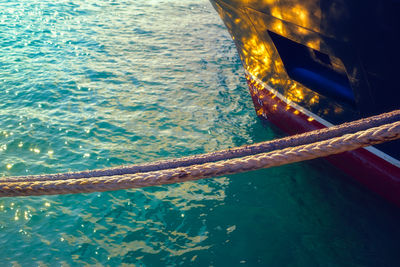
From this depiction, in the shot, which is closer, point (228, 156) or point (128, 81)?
point (228, 156)

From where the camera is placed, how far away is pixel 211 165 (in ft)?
7.67

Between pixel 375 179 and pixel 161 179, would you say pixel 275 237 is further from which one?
pixel 161 179

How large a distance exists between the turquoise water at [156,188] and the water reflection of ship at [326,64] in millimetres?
609

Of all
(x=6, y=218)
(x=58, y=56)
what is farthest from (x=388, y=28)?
(x=58, y=56)

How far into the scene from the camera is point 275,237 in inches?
158

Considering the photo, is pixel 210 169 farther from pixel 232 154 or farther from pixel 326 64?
pixel 326 64

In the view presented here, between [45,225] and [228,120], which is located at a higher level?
[228,120]

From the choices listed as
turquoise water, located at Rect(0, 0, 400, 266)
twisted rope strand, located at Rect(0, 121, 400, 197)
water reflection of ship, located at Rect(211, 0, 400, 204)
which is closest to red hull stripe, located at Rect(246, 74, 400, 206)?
water reflection of ship, located at Rect(211, 0, 400, 204)

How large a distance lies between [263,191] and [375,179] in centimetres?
154

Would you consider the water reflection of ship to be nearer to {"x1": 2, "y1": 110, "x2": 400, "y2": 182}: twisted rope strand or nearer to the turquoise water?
the turquoise water

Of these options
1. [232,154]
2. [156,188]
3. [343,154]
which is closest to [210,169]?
[232,154]

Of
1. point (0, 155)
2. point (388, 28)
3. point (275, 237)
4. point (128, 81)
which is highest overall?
point (388, 28)

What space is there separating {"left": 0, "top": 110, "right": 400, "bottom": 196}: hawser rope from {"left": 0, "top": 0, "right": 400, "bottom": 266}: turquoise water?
167 centimetres

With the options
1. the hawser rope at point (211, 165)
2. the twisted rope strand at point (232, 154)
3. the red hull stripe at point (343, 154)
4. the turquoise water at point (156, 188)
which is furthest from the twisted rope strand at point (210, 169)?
the red hull stripe at point (343, 154)
